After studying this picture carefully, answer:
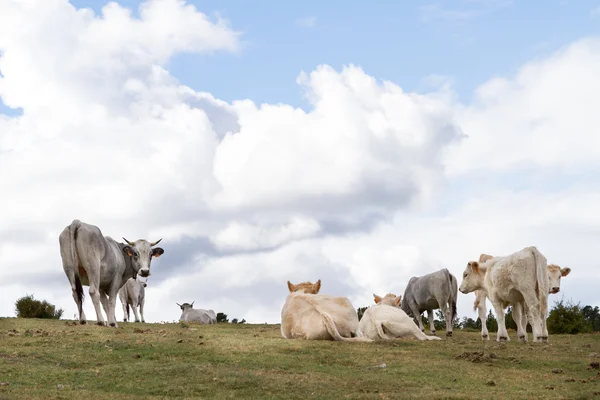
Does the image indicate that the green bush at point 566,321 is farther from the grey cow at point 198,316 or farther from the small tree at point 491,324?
the grey cow at point 198,316

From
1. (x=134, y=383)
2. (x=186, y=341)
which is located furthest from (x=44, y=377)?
(x=186, y=341)

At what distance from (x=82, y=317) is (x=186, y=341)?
23.8 ft

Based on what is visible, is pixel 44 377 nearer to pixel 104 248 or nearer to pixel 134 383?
pixel 134 383

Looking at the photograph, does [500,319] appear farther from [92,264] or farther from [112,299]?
[92,264]

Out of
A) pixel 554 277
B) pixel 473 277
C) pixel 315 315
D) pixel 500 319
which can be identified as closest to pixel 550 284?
pixel 554 277

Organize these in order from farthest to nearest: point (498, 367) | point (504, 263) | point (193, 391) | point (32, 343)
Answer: point (504, 263), point (32, 343), point (498, 367), point (193, 391)

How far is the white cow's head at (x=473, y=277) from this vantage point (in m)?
25.1

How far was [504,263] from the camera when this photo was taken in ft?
72.1

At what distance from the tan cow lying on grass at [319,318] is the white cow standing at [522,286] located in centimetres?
459

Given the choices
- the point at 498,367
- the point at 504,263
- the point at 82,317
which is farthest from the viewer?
the point at 82,317

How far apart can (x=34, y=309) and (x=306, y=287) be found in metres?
21.6

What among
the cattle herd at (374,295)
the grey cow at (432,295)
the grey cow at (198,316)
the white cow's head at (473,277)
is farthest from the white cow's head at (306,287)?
the grey cow at (198,316)

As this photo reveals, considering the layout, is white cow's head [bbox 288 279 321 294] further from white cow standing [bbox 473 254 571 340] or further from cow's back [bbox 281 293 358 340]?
white cow standing [bbox 473 254 571 340]

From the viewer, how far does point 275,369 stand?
48.2 ft
